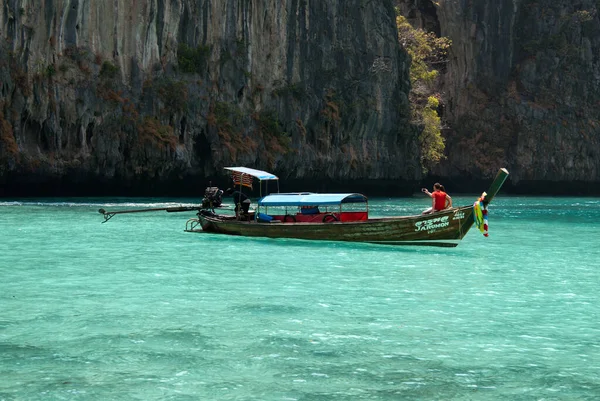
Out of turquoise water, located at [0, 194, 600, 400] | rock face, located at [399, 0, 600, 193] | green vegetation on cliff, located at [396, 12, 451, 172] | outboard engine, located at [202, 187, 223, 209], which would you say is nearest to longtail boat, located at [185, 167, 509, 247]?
outboard engine, located at [202, 187, 223, 209]

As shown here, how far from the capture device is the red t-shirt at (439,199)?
25328 millimetres

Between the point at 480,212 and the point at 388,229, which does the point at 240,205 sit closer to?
the point at 388,229

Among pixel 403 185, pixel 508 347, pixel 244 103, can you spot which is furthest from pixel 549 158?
pixel 508 347

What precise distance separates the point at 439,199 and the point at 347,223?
9.23 ft

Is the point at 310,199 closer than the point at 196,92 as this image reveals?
Yes

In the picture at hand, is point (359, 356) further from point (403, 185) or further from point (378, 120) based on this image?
point (403, 185)

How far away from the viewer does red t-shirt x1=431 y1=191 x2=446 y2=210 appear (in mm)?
25328

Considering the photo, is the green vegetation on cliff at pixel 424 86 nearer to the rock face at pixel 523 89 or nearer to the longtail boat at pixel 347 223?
the rock face at pixel 523 89

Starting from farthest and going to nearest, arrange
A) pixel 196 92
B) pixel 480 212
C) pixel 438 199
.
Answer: pixel 196 92, pixel 438 199, pixel 480 212

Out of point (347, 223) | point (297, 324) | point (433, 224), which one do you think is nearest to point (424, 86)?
point (347, 223)

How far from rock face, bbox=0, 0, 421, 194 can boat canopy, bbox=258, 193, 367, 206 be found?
23.9m

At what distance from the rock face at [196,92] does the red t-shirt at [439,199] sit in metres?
29.0

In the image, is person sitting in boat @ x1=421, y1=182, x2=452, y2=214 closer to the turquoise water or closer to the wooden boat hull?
the wooden boat hull

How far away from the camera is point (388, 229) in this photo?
2561 cm
